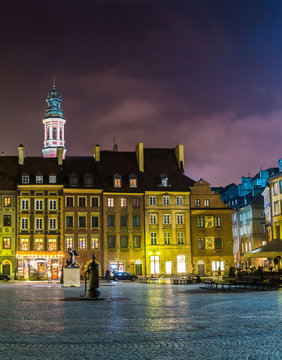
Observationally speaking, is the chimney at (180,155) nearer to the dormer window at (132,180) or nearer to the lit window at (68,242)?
the dormer window at (132,180)

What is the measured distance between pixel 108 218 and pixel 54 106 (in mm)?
68007

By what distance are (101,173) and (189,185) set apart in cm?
1178

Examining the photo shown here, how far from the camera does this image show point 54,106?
135875 mm

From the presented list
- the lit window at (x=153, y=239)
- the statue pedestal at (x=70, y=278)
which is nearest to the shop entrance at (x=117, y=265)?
the lit window at (x=153, y=239)

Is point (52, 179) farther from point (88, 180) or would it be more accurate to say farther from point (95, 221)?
point (95, 221)

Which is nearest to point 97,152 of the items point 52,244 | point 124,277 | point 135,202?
point 135,202

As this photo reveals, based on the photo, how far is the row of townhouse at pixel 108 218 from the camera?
235ft

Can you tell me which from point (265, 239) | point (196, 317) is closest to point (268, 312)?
point (196, 317)

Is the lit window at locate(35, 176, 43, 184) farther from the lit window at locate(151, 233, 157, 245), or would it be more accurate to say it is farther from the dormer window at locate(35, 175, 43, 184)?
the lit window at locate(151, 233, 157, 245)

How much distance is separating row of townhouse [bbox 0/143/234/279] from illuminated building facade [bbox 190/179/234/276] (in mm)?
130

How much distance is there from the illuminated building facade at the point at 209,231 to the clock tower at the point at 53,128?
6260 cm

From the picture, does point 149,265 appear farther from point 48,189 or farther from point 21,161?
point 21,161

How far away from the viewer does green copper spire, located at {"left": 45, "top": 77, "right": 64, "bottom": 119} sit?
5305 inches

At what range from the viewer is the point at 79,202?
72875 mm
